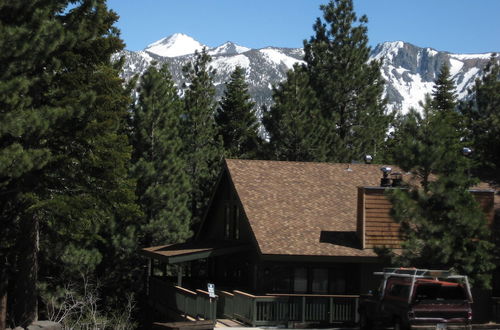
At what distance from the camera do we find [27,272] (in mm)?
28547

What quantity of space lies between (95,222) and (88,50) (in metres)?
7.01

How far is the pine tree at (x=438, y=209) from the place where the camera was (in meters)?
23.9

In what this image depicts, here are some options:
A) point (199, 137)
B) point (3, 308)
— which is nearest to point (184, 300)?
point (3, 308)

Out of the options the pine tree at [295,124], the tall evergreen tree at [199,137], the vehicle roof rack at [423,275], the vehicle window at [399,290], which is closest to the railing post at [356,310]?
the vehicle roof rack at [423,275]

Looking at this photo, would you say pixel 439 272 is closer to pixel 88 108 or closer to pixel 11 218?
pixel 88 108

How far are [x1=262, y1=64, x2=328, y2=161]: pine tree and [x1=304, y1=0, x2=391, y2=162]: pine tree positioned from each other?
2.97m

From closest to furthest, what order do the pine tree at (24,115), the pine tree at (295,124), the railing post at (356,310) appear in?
the pine tree at (24,115) → the railing post at (356,310) → the pine tree at (295,124)

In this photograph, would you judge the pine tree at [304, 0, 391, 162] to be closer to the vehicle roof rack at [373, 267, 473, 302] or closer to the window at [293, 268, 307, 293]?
the window at [293, 268, 307, 293]


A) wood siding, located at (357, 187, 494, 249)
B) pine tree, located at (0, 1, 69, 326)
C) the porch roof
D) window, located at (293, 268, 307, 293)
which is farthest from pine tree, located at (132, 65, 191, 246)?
wood siding, located at (357, 187, 494, 249)

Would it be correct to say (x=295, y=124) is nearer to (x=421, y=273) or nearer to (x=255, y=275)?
(x=255, y=275)

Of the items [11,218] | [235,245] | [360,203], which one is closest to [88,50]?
[11,218]

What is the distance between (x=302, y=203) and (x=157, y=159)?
1162 centimetres

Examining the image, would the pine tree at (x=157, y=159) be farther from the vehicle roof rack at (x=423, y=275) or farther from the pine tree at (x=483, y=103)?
the vehicle roof rack at (x=423, y=275)

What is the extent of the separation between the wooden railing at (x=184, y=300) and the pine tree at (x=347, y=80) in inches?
853
